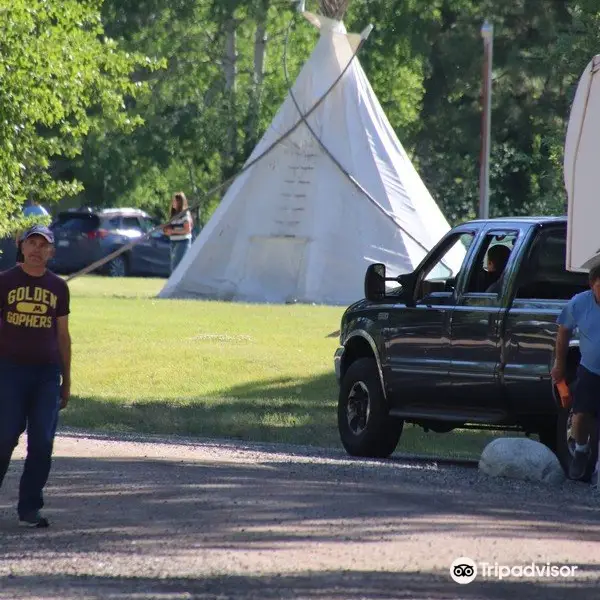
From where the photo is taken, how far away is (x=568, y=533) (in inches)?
403

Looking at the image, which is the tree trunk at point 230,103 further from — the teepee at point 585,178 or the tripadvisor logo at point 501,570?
the tripadvisor logo at point 501,570

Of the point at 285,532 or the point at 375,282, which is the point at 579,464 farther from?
the point at 285,532

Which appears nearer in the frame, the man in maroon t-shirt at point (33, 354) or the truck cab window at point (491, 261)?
the man in maroon t-shirt at point (33, 354)

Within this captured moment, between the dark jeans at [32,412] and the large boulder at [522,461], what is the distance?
4.13 meters

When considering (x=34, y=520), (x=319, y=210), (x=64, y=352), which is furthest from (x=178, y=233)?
(x=34, y=520)

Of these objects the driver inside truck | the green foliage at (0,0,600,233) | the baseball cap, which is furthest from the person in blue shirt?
the green foliage at (0,0,600,233)

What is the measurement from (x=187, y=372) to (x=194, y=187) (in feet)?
121

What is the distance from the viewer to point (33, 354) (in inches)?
411

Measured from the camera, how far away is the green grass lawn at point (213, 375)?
62.2 ft

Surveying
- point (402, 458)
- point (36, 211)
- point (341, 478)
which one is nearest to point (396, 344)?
point (402, 458)

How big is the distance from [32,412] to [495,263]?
16.9ft

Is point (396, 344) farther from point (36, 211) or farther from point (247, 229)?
point (247, 229)

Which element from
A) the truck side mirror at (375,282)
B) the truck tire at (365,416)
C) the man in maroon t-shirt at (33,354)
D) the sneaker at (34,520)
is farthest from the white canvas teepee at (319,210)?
the sneaker at (34,520)

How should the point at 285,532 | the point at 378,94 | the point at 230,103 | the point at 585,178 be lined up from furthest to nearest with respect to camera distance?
the point at 378,94
the point at 230,103
the point at 585,178
the point at 285,532
